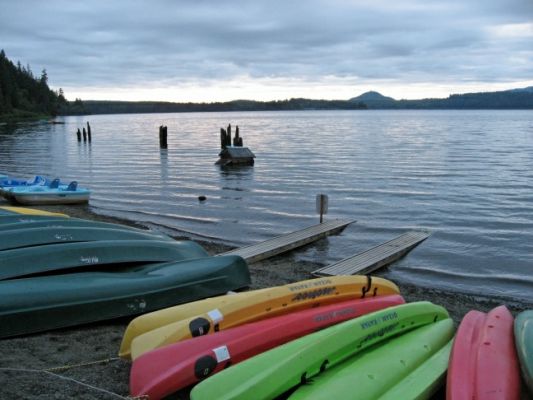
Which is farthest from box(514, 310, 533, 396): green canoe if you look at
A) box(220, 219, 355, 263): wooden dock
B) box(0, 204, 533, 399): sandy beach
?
→ box(220, 219, 355, 263): wooden dock

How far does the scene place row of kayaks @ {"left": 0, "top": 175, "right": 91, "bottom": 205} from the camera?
619 inches

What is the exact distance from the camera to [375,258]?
10.1m

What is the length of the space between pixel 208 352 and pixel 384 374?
1357 millimetres

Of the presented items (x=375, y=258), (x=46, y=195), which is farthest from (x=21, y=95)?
(x=375, y=258)

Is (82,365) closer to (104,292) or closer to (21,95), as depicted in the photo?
(104,292)

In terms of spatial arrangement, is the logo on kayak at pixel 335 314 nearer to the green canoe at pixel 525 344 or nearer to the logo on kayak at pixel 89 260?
the green canoe at pixel 525 344

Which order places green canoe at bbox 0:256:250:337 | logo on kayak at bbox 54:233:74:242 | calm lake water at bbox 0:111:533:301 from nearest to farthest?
green canoe at bbox 0:256:250:337, logo on kayak at bbox 54:233:74:242, calm lake water at bbox 0:111:533:301

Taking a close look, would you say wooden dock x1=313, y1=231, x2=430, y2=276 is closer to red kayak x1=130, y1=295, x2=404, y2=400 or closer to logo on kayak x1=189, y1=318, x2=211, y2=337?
red kayak x1=130, y1=295, x2=404, y2=400

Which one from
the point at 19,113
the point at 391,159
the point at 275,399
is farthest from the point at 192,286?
the point at 19,113

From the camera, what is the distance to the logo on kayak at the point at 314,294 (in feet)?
18.1

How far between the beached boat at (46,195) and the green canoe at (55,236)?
884 cm

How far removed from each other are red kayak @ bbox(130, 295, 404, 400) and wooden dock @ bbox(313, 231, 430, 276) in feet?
13.6

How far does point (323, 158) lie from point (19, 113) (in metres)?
97.8

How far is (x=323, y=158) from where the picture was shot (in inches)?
1294
